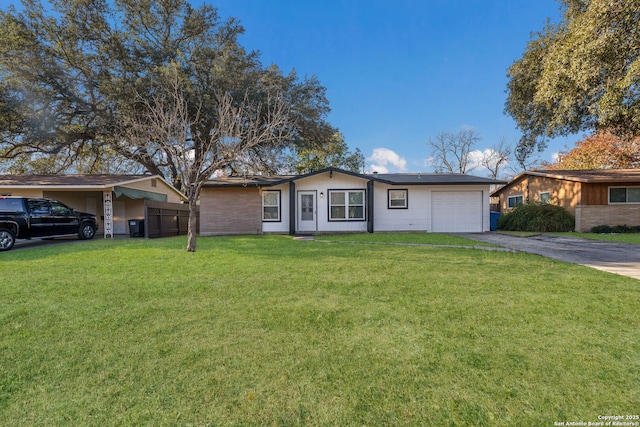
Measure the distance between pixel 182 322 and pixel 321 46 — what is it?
732 inches

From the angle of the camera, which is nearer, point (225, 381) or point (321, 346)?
point (225, 381)

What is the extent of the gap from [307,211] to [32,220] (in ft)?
34.3

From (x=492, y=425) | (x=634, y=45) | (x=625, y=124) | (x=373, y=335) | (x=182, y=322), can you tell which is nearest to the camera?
(x=492, y=425)

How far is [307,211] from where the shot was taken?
15000 millimetres

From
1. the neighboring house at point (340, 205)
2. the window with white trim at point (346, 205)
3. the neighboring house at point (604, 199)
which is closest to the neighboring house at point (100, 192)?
the neighboring house at point (340, 205)

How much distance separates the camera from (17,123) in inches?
626

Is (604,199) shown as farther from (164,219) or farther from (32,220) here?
(32,220)

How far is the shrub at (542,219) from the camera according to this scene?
52.1 feet

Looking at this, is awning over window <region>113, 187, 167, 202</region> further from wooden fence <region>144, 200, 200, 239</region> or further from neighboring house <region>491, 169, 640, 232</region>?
neighboring house <region>491, 169, 640, 232</region>

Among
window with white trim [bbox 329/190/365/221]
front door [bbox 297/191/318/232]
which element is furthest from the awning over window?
window with white trim [bbox 329/190/365/221]

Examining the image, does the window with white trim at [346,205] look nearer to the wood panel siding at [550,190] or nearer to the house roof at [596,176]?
the house roof at [596,176]

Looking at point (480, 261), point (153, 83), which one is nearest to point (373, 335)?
point (480, 261)

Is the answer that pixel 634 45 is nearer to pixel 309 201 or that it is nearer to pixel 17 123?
pixel 309 201

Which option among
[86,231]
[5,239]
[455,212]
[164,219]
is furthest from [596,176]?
[5,239]
